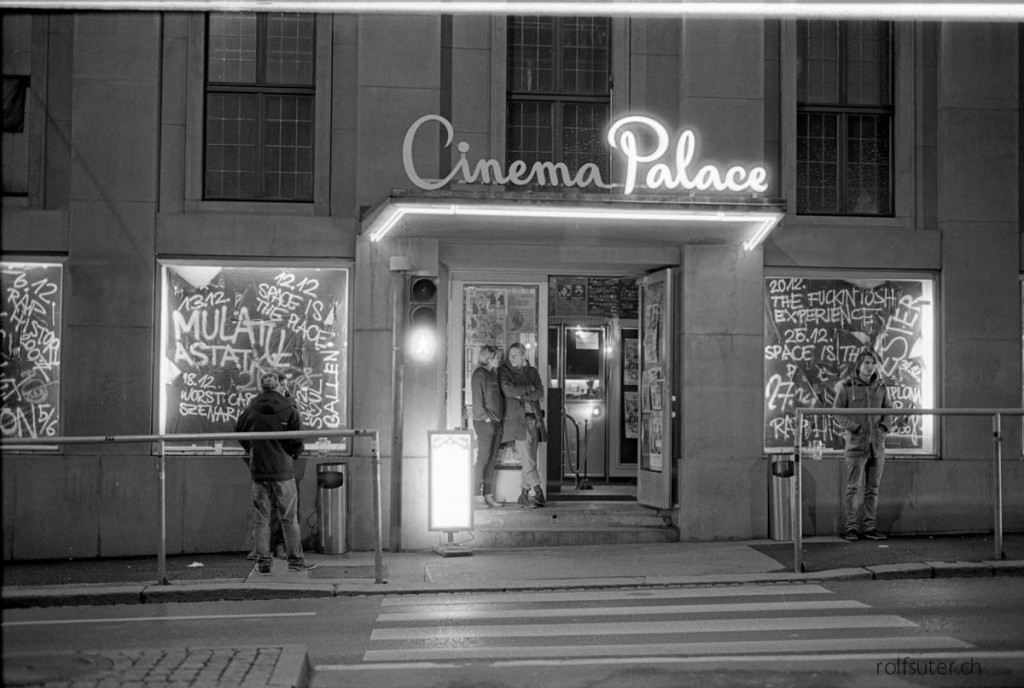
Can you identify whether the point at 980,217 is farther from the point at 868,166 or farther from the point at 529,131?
the point at 529,131

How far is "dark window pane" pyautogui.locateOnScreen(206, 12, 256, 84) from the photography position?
14852 mm

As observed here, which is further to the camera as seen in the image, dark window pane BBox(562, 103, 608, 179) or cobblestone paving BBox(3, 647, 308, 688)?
dark window pane BBox(562, 103, 608, 179)

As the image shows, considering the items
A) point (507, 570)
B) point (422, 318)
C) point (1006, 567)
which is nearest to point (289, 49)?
point (422, 318)

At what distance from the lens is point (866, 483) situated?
14.2 m

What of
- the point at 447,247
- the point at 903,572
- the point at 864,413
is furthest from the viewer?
the point at 447,247

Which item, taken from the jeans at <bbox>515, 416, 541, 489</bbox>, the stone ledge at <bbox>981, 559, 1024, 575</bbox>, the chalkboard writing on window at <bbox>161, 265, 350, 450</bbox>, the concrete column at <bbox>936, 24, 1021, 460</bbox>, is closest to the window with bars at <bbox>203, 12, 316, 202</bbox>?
the chalkboard writing on window at <bbox>161, 265, 350, 450</bbox>

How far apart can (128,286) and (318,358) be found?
249cm

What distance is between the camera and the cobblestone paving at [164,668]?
6.77 meters

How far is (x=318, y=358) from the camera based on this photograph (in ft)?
48.1

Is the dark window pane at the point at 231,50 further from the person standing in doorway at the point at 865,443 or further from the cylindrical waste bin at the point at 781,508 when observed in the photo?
the person standing in doorway at the point at 865,443

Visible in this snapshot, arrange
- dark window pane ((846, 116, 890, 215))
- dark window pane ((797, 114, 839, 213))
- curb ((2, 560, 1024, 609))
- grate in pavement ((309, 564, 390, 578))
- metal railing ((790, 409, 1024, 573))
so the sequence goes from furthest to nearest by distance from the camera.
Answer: dark window pane ((846, 116, 890, 215)) < dark window pane ((797, 114, 839, 213)) < grate in pavement ((309, 564, 390, 578)) < metal railing ((790, 409, 1024, 573)) < curb ((2, 560, 1024, 609))

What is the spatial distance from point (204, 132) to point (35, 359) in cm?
354

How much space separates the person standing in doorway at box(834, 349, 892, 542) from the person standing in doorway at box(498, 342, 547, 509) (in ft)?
12.8

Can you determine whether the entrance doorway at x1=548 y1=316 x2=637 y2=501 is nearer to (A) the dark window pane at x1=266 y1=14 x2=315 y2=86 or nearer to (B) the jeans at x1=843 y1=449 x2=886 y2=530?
(B) the jeans at x1=843 y1=449 x2=886 y2=530
